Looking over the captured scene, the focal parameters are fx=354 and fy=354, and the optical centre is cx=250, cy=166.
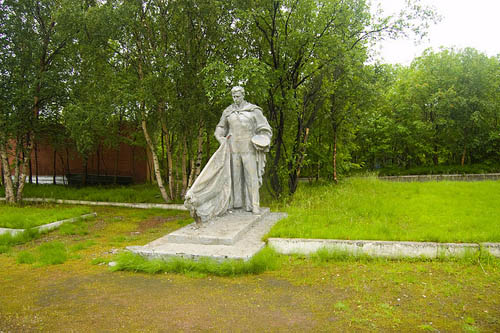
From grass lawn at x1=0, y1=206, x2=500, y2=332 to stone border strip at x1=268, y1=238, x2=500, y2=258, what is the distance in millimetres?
149

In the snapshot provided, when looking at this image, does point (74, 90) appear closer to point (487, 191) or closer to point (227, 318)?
point (227, 318)

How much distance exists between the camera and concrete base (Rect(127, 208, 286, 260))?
4969 mm

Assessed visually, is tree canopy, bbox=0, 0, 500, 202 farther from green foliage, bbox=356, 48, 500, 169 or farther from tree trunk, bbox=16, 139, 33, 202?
green foliage, bbox=356, 48, 500, 169

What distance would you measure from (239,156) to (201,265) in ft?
9.40

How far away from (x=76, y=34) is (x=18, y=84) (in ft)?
8.27

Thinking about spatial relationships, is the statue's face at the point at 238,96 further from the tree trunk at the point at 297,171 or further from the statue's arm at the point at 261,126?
the tree trunk at the point at 297,171

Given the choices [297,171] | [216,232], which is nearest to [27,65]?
[297,171]

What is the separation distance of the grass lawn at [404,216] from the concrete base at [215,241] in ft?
1.44

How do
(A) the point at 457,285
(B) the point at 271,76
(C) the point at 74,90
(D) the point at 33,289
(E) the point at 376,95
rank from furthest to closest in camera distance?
(E) the point at 376,95 → (C) the point at 74,90 → (B) the point at 271,76 → (D) the point at 33,289 → (A) the point at 457,285

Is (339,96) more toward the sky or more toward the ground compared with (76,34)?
more toward the ground

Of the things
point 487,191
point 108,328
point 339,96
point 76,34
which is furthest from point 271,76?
point 108,328

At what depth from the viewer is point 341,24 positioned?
9492mm

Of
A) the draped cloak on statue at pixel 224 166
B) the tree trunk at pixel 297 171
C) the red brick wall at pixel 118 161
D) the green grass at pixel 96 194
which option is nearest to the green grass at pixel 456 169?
the tree trunk at pixel 297 171

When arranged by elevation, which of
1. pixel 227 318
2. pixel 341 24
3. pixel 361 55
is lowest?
pixel 227 318
